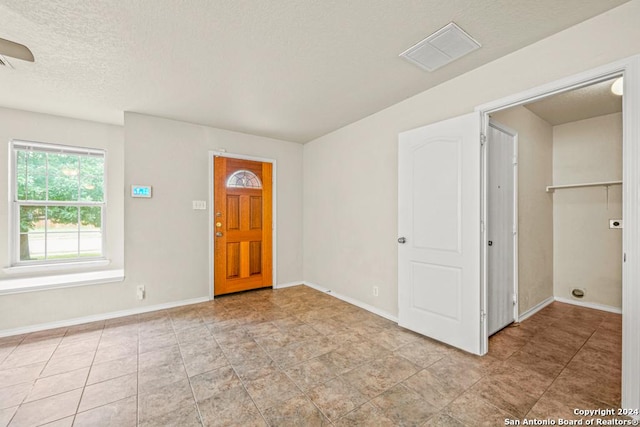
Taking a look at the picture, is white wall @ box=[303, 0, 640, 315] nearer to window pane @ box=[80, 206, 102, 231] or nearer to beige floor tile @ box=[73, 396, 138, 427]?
beige floor tile @ box=[73, 396, 138, 427]

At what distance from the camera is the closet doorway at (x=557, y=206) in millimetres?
2885

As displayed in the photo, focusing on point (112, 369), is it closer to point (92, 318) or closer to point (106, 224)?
point (92, 318)

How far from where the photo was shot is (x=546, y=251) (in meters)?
3.73

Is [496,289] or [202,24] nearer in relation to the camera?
[202,24]

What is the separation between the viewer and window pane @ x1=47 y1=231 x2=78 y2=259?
3.59 metres

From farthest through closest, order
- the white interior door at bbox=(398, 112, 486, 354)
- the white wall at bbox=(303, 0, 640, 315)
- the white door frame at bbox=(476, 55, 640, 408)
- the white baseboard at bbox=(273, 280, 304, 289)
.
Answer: the white baseboard at bbox=(273, 280, 304, 289), the white interior door at bbox=(398, 112, 486, 354), the white wall at bbox=(303, 0, 640, 315), the white door frame at bbox=(476, 55, 640, 408)

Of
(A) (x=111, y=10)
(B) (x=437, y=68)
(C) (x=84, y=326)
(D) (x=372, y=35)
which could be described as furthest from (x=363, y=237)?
(C) (x=84, y=326)

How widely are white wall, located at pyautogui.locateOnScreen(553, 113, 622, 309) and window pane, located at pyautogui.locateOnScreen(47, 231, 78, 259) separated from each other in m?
6.95

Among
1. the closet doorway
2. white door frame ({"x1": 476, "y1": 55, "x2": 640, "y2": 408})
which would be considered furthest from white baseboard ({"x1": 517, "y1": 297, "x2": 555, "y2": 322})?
white door frame ({"x1": 476, "y1": 55, "x2": 640, "y2": 408})

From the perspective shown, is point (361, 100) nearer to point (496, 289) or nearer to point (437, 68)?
point (437, 68)

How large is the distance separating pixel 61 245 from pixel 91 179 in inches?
38.9

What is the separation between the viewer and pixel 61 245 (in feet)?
12.0

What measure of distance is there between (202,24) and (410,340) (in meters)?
3.21

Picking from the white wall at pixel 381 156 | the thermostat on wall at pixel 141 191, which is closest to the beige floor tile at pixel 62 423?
the thermostat on wall at pixel 141 191
